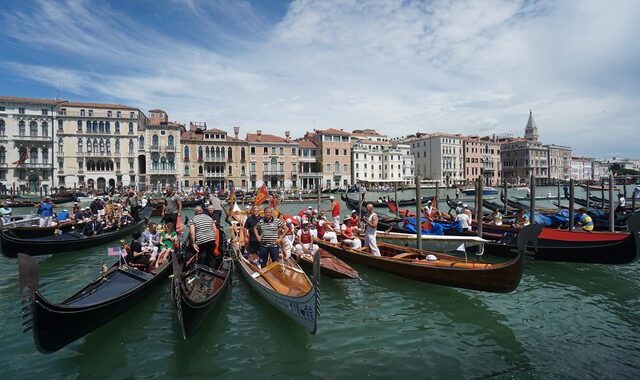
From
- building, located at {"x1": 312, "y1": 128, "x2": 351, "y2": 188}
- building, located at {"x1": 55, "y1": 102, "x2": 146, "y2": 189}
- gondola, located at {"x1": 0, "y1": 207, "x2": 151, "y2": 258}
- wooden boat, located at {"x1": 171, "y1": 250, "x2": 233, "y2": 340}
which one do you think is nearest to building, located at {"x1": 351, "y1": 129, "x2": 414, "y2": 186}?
building, located at {"x1": 312, "y1": 128, "x2": 351, "y2": 188}

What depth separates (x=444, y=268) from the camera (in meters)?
7.17

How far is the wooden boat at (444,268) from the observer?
6.41 metres

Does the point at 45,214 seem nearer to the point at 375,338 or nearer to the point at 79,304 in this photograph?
the point at 79,304

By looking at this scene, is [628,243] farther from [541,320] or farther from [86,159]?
[86,159]

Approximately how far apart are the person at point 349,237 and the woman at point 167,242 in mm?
4005

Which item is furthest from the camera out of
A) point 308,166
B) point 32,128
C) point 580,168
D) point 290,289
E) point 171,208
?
point 580,168

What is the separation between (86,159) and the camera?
42750 millimetres

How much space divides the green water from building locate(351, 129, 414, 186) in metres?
48.1

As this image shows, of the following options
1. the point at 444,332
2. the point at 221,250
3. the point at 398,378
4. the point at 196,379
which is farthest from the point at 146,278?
the point at 444,332

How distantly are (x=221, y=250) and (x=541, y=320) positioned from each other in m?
5.75

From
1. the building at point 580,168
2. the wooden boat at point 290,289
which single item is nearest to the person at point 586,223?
the wooden boat at point 290,289

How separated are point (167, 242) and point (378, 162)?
52.2 metres

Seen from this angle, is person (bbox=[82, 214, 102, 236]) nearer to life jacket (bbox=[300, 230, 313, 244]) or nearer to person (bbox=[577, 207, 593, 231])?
life jacket (bbox=[300, 230, 313, 244])

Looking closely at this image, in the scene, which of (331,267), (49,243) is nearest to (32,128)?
(49,243)
